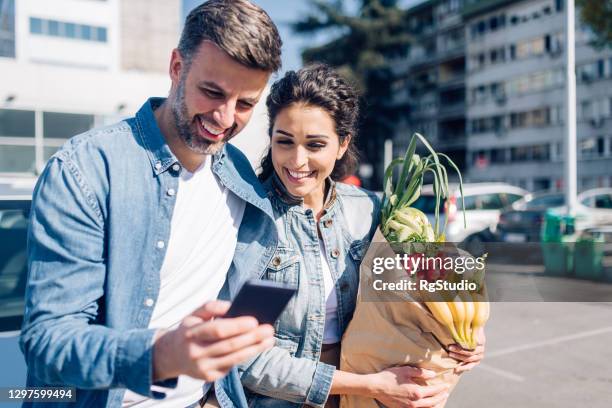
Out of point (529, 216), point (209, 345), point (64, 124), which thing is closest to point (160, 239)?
point (209, 345)

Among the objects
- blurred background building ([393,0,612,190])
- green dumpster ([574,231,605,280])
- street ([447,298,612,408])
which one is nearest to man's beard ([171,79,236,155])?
green dumpster ([574,231,605,280])

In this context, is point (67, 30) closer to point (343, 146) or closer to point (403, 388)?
point (343, 146)

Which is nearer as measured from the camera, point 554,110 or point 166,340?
point 166,340

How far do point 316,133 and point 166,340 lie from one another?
1095 millimetres

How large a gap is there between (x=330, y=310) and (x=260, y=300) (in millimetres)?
865

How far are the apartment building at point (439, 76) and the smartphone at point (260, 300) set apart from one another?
44486 millimetres

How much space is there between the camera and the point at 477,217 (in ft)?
48.9

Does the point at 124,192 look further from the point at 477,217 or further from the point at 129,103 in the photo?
the point at 129,103

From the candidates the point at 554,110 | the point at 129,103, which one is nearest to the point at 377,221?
the point at 129,103

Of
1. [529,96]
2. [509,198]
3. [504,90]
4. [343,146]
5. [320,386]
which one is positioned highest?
[504,90]

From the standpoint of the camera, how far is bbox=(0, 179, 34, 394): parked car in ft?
7.82

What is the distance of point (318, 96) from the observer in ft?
7.02

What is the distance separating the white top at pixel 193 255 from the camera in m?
1.62

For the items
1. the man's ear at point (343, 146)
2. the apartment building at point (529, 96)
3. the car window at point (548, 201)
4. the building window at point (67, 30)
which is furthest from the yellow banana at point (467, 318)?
the building window at point (67, 30)
